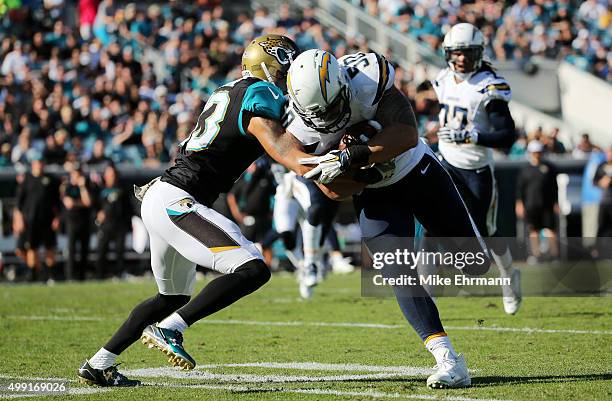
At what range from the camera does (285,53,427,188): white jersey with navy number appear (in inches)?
203

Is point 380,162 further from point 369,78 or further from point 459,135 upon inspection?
point 459,135

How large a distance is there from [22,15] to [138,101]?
2.89 m

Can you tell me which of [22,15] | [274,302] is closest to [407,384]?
[274,302]

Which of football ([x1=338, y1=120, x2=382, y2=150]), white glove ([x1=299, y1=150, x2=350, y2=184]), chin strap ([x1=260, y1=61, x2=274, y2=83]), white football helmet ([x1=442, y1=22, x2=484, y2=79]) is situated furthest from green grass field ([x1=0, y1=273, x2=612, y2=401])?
white football helmet ([x1=442, y1=22, x2=484, y2=79])

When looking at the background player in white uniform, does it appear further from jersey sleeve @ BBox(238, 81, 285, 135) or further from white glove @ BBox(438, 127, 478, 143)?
jersey sleeve @ BBox(238, 81, 285, 135)

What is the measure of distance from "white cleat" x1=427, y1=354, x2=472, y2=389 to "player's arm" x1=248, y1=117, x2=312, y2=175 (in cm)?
111

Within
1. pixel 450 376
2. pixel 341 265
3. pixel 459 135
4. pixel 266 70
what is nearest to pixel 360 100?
pixel 266 70

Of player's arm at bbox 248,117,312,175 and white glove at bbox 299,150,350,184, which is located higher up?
player's arm at bbox 248,117,312,175

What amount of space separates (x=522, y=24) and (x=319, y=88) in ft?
59.6

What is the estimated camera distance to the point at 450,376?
5.17m

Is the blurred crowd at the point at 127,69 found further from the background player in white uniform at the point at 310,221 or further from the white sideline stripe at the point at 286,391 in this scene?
the white sideline stripe at the point at 286,391

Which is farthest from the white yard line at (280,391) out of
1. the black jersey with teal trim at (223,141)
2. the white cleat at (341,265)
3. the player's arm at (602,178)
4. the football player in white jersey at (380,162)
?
the player's arm at (602,178)

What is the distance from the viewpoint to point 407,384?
5336 millimetres

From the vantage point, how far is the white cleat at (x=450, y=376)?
5164mm
